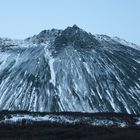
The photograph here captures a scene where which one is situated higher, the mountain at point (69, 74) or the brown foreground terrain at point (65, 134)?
the mountain at point (69, 74)

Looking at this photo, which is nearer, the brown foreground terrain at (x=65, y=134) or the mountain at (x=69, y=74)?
the brown foreground terrain at (x=65, y=134)

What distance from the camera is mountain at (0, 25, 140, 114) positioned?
96.9 meters

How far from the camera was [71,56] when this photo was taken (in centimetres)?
12075

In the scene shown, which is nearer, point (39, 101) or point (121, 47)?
point (39, 101)

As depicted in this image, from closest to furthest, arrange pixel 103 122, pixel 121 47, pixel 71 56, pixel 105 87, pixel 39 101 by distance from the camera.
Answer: pixel 103 122 → pixel 39 101 → pixel 105 87 → pixel 71 56 → pixel 121 47

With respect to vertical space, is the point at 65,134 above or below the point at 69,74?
below

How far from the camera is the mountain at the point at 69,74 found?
9694 centimetres

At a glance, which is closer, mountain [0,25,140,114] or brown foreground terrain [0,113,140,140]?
brown foreground terrain [0,113,140,140]

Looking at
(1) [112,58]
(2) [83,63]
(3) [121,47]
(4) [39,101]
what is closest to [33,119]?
(4) [39,101]

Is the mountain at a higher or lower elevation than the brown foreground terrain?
higher

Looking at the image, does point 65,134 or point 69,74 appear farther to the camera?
point 69,74

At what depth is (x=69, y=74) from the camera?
111375 mm

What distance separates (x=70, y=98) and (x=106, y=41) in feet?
155

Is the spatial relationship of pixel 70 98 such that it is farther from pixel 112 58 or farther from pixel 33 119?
pixel 33 119
